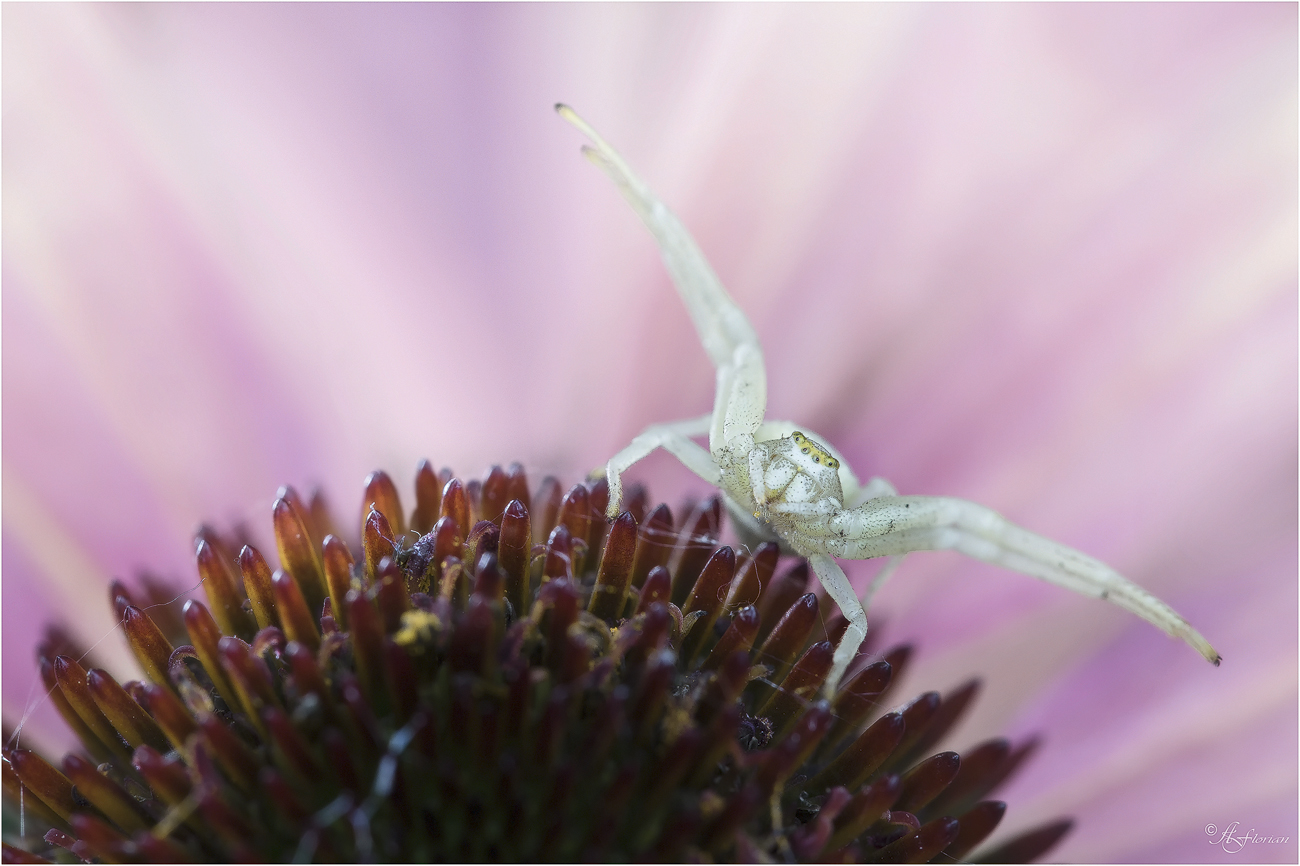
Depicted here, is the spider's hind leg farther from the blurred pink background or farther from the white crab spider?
the blurred pink background

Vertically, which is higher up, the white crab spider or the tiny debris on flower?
the white crab spider

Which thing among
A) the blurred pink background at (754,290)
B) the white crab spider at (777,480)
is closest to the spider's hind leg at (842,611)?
the white crab spider at (777,480)

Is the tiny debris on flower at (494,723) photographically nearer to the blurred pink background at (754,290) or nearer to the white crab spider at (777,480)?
the white crab spider at (777,480)

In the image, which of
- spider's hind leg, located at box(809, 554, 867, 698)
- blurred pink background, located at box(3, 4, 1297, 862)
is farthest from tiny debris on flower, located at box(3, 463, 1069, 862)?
blurred pink background, located at box(3, 4, 1297, 862)

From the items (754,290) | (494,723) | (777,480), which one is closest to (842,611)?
(777,480)

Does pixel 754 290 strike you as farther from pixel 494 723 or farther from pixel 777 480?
pixel 494 723

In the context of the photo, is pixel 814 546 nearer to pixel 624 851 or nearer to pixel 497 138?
pixel 624 851
